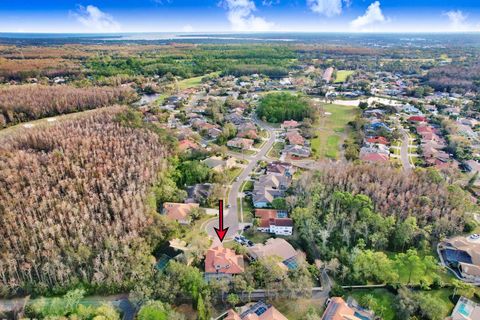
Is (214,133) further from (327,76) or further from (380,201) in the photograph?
(327,76)

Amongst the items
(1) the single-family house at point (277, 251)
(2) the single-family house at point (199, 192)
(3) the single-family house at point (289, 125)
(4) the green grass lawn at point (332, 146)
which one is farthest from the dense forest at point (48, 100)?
(1) the single-family house at point (277, 251)

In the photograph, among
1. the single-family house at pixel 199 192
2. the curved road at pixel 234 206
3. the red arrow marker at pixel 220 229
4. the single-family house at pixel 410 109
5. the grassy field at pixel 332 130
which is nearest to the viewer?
the red arrow marker at pixel 220 229

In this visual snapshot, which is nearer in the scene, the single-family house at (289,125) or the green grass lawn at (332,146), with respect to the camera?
the green grass lawn at (332,146)

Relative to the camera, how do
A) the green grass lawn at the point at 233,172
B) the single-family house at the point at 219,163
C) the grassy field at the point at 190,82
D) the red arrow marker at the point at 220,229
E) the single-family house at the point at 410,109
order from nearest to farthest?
the red arrow marker at the point at 220,229 → the green grass lawn at the point at 233,172 → the single-family house at the point at 219,163 → the single-family house at the point at 410,109 → the grassy field at the point at 190,82

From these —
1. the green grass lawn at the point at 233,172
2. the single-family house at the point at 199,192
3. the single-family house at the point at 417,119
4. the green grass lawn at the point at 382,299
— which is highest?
the single-family house at the point at 417,119

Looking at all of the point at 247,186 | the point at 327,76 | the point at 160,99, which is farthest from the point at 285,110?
the point at 327,76

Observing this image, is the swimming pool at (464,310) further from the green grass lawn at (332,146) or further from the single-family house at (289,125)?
the single-family house at (289,125)

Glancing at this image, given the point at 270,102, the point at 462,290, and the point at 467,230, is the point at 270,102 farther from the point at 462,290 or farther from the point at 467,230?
the point at 462,290

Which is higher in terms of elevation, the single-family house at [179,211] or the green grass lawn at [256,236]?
the single-family house at [179,211]
